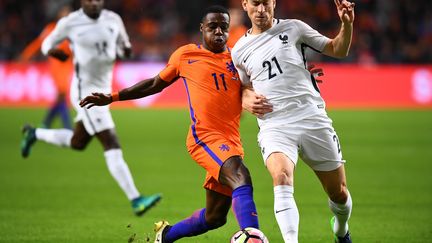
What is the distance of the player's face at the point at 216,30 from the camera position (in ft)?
21.9

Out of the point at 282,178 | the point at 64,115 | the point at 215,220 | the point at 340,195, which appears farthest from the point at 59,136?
the point at 64,115

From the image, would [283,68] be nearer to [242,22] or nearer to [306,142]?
[306,142]

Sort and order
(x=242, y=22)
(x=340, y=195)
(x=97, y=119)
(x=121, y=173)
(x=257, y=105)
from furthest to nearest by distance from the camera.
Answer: (x=242, y=22)
(x=97, y=119)
(x=121, y=173)
(x=340, y=195)
(x=257, y=105)

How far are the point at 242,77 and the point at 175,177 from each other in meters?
6.09

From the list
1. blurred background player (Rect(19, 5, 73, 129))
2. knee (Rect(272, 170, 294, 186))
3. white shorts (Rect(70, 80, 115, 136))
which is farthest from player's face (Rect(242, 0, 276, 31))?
blurred background player (Rect(19, 5, 73, 129))

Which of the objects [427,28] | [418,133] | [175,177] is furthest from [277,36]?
[427,28]

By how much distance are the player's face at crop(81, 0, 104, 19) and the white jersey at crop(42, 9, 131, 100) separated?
0.07 meters

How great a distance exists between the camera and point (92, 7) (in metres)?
10.1

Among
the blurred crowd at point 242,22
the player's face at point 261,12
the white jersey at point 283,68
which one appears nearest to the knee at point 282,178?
the white jersey at point 283,68

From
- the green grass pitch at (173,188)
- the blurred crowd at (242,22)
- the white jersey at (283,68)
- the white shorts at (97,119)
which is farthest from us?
the blurred crowd at (242,22)

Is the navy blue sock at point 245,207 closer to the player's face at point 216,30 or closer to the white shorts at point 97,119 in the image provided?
the player's face at point 216,30

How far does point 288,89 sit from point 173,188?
17.4ft

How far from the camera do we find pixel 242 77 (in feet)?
21.8

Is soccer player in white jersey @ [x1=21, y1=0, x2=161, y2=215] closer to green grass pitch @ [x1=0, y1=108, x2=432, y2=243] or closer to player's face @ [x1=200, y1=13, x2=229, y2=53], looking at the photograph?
green grass pitch @ [x1=0, y1=108, x2=432, y2=243]
